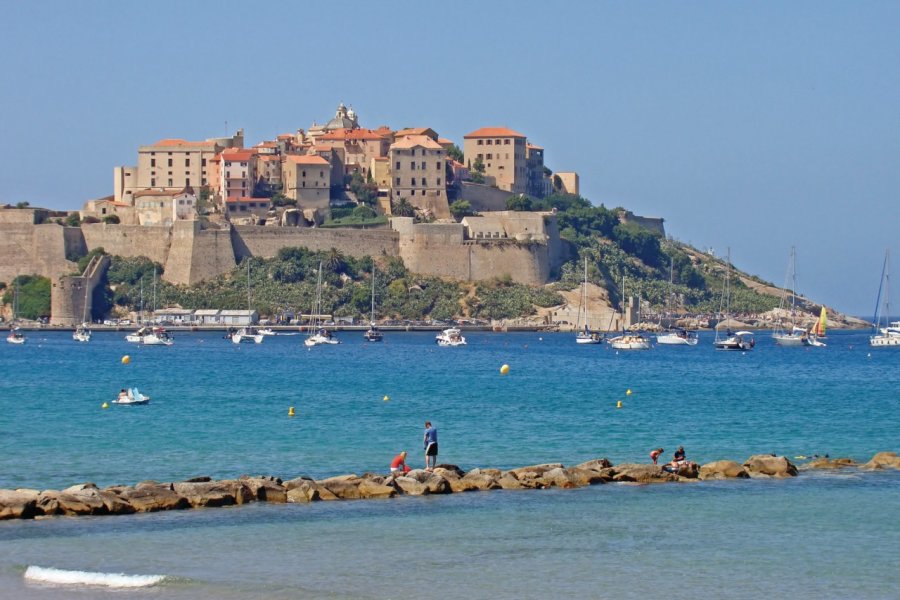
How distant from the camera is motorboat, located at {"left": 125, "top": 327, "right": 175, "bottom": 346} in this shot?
63.7 m

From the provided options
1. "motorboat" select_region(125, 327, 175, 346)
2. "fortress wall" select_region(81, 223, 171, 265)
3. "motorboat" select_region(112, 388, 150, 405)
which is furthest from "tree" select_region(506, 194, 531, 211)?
"motorboat" select_region(112, 388, 150, 405)

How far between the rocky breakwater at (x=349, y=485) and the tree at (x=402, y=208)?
55.7 m

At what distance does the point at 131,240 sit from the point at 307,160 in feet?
31.0

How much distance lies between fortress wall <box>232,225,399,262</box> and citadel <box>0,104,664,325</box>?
47 millimetres

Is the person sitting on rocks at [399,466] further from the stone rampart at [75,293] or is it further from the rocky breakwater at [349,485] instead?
the stone rampart at [75,293]

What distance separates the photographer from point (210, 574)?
50.3ft

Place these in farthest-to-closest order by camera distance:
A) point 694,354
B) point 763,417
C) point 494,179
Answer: point 494,179 → point 694,354 → point 763,417

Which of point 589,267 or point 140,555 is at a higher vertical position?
point 589,267

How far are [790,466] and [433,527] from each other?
6.42 metres

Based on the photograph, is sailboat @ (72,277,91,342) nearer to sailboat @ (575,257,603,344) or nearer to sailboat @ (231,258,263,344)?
sailboat @ (231,258,263,344)

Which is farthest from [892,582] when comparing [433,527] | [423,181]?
[423,181]

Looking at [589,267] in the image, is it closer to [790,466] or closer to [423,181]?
[423,181]

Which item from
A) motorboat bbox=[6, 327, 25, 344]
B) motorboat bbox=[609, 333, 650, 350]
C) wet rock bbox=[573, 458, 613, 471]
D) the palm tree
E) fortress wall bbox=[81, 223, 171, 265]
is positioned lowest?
wet rock bbox=[573, 458, 613, 471]

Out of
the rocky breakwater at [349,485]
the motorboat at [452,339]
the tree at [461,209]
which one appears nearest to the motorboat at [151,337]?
the motorboat at [452,339]
